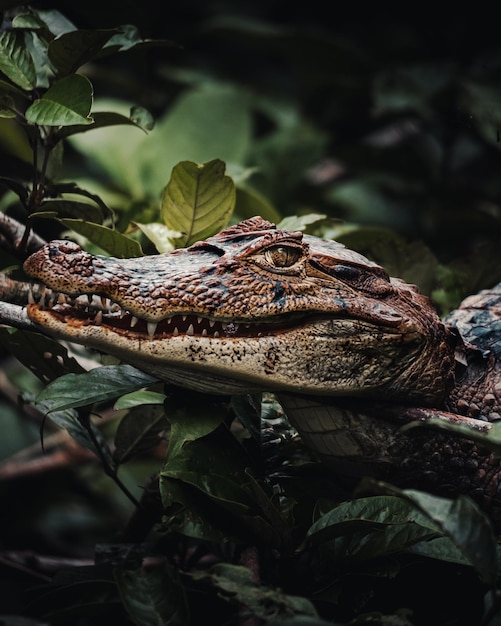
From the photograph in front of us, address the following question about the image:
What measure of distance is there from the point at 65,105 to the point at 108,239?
0.34 m

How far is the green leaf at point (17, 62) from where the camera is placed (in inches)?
77.4

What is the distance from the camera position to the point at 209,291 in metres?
1.75

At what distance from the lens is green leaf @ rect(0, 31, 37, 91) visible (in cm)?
196

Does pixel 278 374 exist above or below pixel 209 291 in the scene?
below

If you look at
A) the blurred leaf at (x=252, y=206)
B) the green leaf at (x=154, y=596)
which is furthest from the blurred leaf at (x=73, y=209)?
the green leaf at (x=154, y=596)

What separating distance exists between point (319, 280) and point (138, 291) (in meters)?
0.43

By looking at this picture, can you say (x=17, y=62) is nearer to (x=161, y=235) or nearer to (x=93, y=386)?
(x=161, y=235)

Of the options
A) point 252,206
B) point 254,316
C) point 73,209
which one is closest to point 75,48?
point 73,209

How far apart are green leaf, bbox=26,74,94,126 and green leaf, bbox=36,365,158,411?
574mm

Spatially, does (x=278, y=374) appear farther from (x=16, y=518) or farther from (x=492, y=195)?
(x=492, y=195)

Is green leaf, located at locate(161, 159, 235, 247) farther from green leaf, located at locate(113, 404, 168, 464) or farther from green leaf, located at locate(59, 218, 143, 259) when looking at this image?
A: green leaf, located at locate(113, 404, 168, 464)

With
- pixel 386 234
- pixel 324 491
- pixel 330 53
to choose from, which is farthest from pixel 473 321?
pixel 330 53

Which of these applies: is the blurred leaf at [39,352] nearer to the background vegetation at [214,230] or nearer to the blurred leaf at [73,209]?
the background vegetation at [214,230]

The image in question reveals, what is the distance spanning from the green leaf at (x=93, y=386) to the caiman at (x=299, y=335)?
0.36ft
